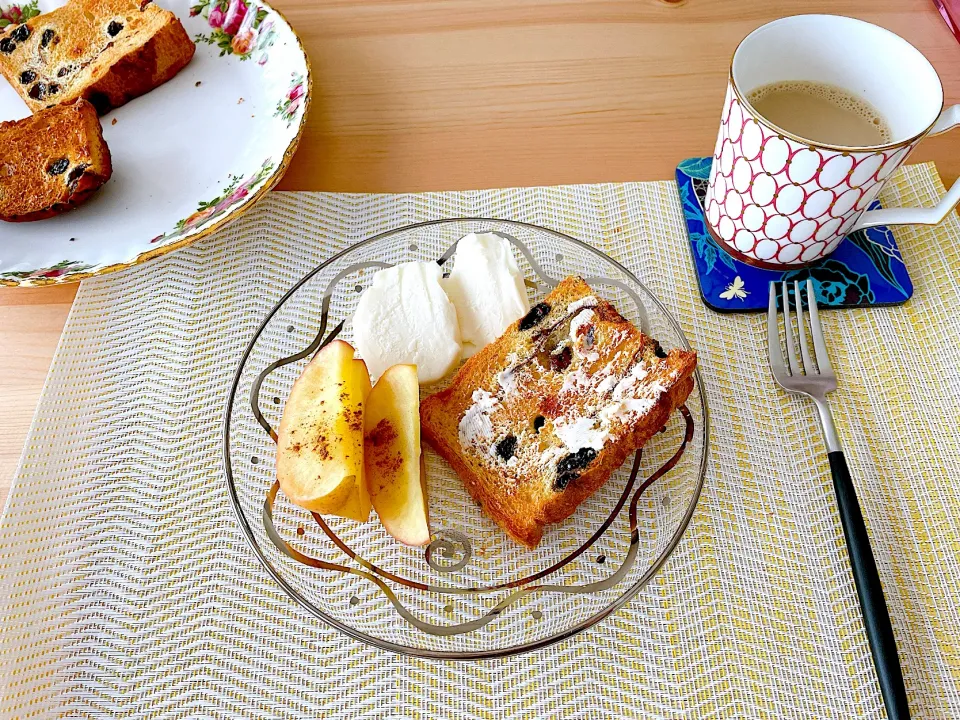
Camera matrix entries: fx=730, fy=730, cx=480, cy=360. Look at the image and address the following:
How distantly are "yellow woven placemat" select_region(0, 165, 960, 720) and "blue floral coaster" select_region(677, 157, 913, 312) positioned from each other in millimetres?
21

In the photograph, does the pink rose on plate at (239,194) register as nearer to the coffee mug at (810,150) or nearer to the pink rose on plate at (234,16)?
the pink rose on plate at (234,16)

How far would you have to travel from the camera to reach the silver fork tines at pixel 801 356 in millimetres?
858

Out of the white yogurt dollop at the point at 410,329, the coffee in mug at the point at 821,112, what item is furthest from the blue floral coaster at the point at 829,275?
the white yogurt dollop at the point at 410,329

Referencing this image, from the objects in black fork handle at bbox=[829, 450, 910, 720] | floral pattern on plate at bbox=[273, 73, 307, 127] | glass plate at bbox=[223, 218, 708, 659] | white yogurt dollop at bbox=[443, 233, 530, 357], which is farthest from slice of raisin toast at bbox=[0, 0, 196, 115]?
black fork handle at bbox=[829, 450, 910, 720]

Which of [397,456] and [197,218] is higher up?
[197,218]

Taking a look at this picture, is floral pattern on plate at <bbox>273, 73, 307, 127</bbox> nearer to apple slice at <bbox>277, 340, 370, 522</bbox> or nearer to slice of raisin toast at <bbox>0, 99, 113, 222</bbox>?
slice of raisin toast at <bbox>0, 99, 113, 222</bbox>

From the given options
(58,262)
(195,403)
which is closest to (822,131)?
(195,403)

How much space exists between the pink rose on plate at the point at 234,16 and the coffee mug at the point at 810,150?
800 mm

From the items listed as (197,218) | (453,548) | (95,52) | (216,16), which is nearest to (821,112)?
A: (453,548)

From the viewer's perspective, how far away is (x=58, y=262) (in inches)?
38.3

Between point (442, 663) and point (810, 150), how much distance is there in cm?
66

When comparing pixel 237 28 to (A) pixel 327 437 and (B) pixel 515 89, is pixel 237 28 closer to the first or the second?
(B) pixel 515 89

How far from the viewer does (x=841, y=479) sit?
773mm

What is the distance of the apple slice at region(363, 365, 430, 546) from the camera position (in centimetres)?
71
